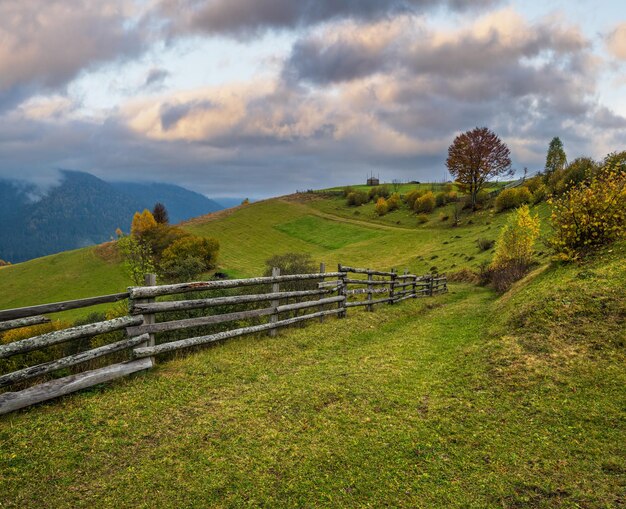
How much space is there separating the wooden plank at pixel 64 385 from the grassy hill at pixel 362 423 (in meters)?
0.16

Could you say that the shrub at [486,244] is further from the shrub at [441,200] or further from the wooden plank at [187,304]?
the shrub at [441,200]

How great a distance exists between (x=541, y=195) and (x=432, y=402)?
189 feet

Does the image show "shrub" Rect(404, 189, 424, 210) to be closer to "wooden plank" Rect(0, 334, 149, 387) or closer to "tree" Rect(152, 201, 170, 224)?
"tree" Rect(152, 201, 170, 224)

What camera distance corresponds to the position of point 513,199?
5747 centimetres

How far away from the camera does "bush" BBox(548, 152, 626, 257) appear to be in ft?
37.9

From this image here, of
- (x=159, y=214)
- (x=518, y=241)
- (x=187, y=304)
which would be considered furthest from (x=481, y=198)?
(x=159, y=214)

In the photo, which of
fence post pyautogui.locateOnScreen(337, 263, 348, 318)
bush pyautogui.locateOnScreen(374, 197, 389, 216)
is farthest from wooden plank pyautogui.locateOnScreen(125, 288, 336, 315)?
bush pyautogui.locateOnScreen(374, 197, 389, 216)

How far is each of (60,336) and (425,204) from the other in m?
74.7

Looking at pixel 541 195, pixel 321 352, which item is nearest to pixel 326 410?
pixel 321 352

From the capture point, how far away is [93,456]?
15.0 feet

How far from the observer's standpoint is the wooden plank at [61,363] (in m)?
5.20

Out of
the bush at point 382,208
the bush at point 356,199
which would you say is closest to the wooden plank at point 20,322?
the bush at point 382,208

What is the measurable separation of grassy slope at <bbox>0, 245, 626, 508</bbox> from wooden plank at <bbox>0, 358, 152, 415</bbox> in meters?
0.19

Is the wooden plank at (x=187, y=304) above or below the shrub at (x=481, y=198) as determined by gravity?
below
